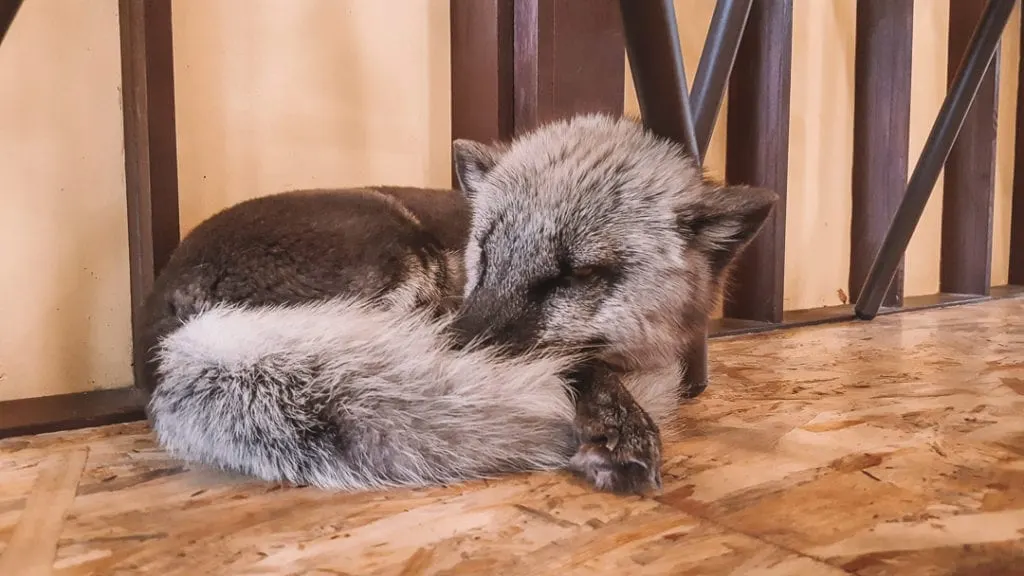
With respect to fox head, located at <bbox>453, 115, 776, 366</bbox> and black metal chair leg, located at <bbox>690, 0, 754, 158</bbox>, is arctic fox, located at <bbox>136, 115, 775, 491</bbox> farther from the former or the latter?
black metal chair leg, located at <bbox>690, 0, 754, 158</bbox>

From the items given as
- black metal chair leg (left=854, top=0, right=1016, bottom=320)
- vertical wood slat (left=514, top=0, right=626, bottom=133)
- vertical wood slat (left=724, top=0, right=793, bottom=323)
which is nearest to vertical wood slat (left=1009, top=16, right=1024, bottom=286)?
black metal chair leg (left=854, top=0, right=1016, bottom=320)

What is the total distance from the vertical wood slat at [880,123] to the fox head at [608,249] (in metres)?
1.68

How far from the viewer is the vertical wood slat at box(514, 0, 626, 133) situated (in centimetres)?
171

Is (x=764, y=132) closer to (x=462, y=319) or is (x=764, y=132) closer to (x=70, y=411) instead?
(x=462, y=319)

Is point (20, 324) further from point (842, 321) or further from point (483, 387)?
point (842, 321)

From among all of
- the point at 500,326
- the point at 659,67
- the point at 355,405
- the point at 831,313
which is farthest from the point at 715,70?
the point at 831,313

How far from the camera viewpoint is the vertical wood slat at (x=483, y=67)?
1771mm

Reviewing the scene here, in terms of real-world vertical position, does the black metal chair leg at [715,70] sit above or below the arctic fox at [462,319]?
above

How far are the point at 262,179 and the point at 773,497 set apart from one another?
136cm

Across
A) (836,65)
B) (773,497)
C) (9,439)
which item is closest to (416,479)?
(773,497)

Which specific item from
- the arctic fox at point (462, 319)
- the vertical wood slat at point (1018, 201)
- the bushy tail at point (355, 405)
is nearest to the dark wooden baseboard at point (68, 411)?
the arctic fox at point (462, 319)

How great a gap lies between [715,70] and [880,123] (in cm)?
146

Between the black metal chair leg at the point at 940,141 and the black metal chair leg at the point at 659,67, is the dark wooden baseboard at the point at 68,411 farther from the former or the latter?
the black metal chair leg at the point at 940,141

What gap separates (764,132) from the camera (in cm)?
220
